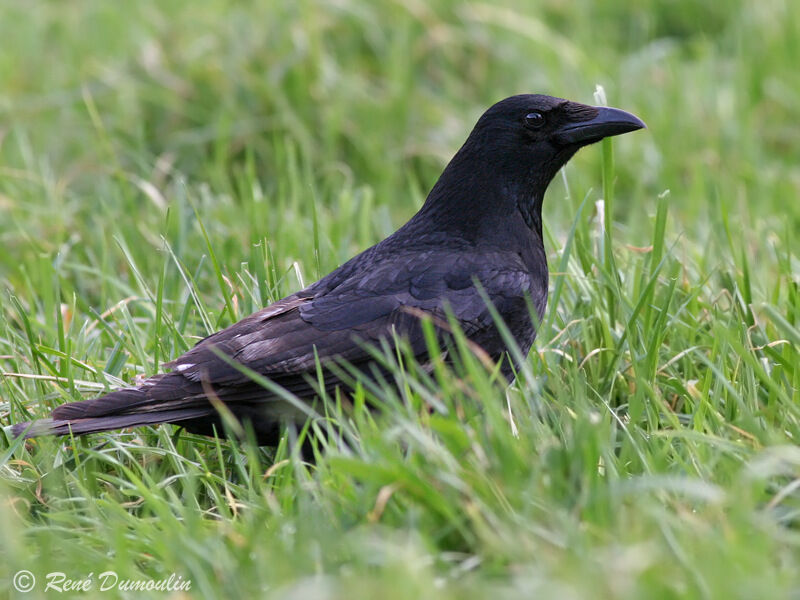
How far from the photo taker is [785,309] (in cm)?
374

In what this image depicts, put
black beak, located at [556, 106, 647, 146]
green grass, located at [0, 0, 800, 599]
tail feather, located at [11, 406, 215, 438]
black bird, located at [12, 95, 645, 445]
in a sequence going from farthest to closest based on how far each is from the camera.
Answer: black beak, located at [556, 106, 647, 146] → black bird, located at [12, 95, 645, 445] → tail feather, located at [11, 406, 215, 438] → green grass, located at [0, 0, 800, 599]

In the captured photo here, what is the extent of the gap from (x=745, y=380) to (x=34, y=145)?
13.9ft

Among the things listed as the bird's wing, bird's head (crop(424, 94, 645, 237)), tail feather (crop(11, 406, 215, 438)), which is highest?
bird's head (crop(424, 94, 645, 237))

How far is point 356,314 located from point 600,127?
110 centimetres

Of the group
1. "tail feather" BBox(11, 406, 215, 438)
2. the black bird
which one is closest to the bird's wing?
the black bird

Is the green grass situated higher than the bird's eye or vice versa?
the bird's eye

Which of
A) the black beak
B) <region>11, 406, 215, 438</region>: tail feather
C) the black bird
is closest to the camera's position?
<region>11, 406, 215, 438</region>: tail feather

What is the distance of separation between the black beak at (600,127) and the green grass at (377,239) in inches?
3.8

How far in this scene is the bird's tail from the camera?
3.03m

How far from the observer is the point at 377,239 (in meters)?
4.80

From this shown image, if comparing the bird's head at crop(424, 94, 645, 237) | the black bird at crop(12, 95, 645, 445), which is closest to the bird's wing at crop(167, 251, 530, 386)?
the black bird at crop(12, 95, 645, 445)

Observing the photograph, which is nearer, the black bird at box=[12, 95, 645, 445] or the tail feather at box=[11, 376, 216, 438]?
the tail feather at box=[11, 376, 216, 438]

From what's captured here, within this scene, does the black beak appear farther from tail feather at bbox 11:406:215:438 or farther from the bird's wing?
tail feather at bbox 11:406:215:438

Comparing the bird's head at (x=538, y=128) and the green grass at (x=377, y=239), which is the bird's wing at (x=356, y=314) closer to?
the green grass at (x=377, y=239)
